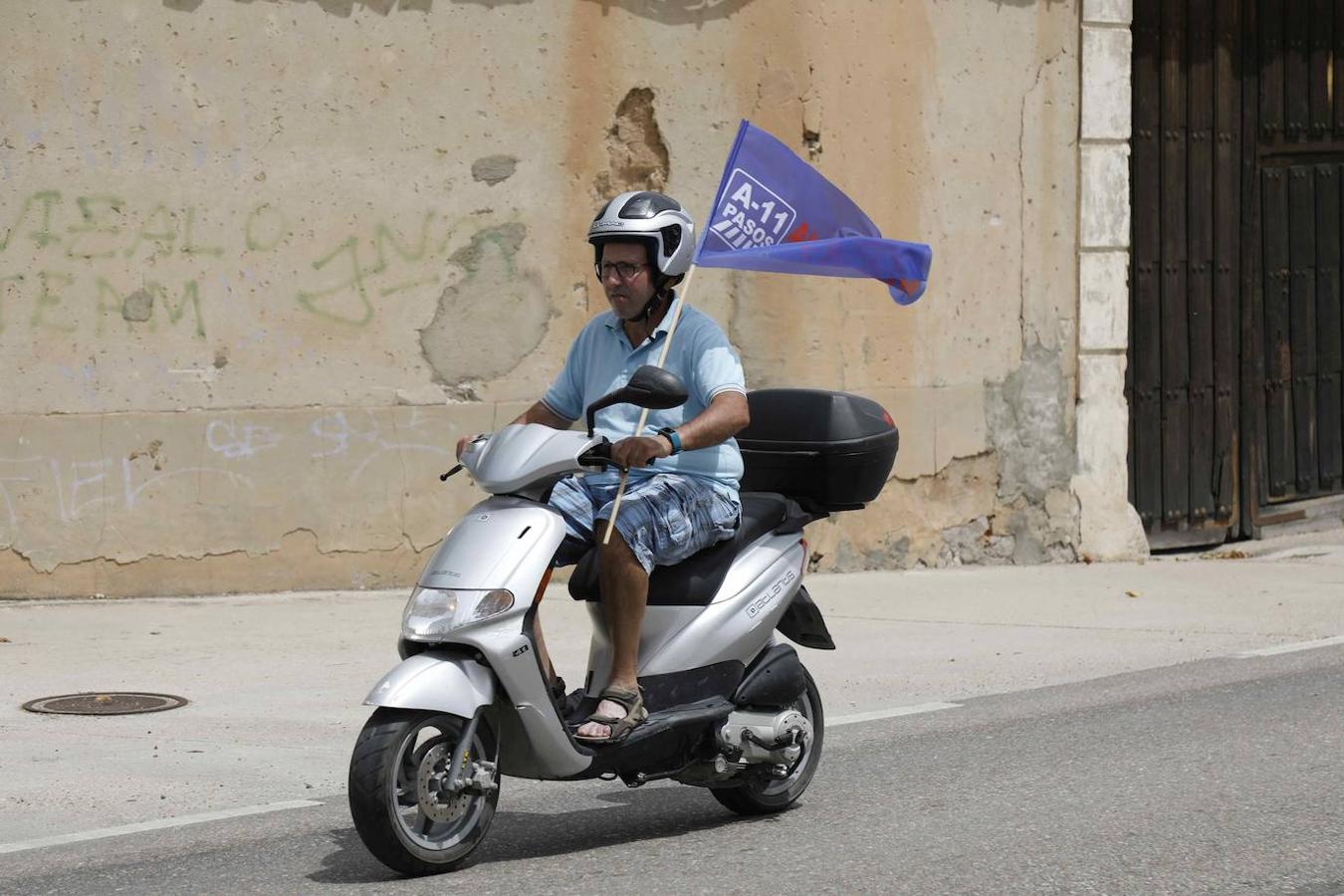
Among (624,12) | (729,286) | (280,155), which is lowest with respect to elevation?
(729,286)

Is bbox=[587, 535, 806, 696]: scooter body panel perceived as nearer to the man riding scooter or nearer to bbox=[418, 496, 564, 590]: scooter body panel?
the man riding scooter

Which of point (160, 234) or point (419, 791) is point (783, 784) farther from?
point (160, 234)

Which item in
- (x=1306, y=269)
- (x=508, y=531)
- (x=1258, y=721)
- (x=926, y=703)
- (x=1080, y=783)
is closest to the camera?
(x=508, y=531)

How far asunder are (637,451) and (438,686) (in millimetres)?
815

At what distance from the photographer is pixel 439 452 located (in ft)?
35.5

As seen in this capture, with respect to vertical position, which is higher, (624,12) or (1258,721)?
(624,12)

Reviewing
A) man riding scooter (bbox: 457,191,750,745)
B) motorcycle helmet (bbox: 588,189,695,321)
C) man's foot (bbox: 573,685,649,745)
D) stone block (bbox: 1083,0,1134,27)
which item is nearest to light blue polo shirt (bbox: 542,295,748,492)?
man riding scooter (bbox: 457,191,750,745)

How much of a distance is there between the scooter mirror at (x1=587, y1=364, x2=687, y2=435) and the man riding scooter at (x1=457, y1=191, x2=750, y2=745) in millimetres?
117

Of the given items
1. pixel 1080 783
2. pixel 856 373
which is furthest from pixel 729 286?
pixel 1080 783

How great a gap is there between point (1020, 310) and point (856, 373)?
4.62 feet

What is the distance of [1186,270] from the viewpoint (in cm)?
1366

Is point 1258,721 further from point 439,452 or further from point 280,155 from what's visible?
point 280,155

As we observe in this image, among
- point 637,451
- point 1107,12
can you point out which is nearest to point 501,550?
point 637,451

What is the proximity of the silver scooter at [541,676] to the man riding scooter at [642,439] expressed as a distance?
0.09 meters
